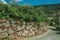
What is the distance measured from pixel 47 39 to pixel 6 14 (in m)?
2.41

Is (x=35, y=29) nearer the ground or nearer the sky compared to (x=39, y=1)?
nearer the ground

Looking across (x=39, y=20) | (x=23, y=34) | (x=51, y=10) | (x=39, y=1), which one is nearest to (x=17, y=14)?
(x=23, y=34)

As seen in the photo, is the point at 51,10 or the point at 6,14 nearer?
the point at 6,14

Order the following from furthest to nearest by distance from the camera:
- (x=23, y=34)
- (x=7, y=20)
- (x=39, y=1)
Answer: (x=39, y=1) < (x=23, y=34) < (x=7, y=20)

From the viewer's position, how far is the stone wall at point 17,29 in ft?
30.7

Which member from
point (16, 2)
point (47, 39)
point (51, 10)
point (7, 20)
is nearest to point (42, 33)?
point (47, 39)

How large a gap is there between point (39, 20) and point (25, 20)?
53.4 inches

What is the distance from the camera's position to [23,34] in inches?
403

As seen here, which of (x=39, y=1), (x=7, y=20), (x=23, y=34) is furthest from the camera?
(x=39, y=1)

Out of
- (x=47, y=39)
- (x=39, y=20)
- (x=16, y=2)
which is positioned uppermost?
(x=16, y=2)

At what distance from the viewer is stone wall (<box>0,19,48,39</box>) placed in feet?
30.7

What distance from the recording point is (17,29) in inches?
390

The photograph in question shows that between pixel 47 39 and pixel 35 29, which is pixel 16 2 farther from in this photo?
pixel 47 39

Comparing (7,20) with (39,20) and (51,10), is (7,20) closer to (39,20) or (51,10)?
(39,20)
